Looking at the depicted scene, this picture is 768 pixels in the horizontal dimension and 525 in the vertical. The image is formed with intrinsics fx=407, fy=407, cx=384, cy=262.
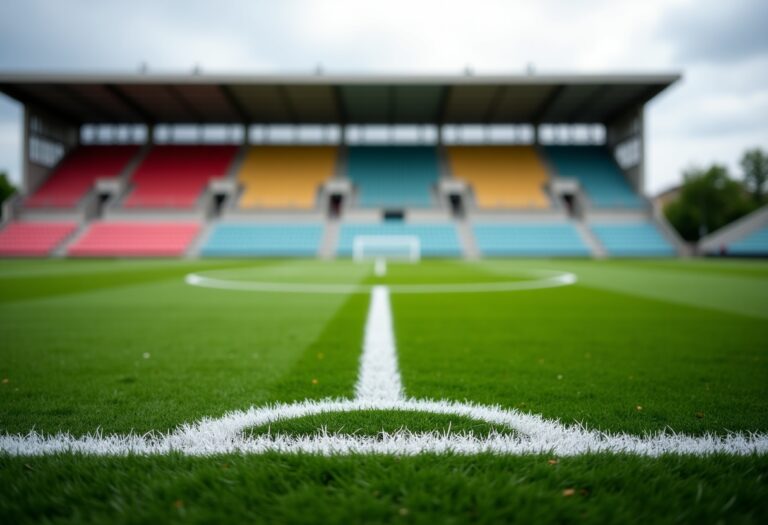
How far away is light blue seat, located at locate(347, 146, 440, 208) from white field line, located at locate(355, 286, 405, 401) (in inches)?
1087

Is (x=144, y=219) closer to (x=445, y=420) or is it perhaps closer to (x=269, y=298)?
(x=269, y=298)

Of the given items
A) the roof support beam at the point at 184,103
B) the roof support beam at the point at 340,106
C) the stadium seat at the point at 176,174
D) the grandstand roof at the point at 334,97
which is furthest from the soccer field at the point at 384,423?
the roof support beam at the point at 184,103

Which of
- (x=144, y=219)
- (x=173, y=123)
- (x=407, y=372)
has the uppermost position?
(x=173, y=123)

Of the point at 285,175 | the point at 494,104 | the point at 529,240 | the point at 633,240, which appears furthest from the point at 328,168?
the point at 633,240

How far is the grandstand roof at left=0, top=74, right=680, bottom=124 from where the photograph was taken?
91.6ft

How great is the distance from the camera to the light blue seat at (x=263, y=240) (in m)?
26.9

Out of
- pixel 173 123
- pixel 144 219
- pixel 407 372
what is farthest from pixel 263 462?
pixel 173 123

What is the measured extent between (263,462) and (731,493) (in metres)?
1.40

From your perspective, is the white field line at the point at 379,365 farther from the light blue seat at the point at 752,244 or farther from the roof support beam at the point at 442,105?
the light blue seat at the point at 752,244

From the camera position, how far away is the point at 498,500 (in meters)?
1.11

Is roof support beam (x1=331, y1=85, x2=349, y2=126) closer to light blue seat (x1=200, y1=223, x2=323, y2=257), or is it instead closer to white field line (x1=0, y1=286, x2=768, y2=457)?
light blue seat (x1=200, y1=223, x2=323, y2=257)

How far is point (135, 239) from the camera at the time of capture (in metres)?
27.7

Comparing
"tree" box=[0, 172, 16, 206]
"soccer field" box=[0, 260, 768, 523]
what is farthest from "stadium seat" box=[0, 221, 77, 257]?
"soccer field" box=[0, 260, 768, 523]

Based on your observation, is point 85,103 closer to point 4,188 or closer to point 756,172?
point 4,188
